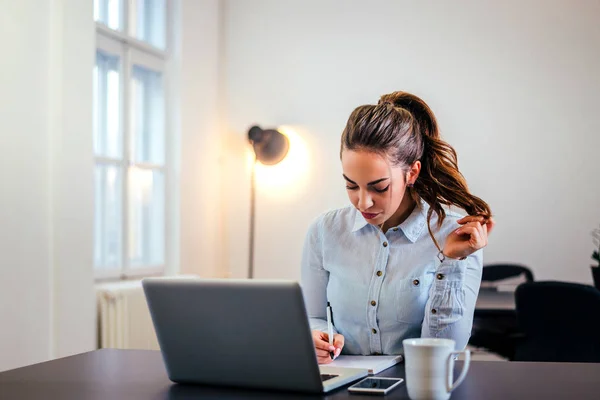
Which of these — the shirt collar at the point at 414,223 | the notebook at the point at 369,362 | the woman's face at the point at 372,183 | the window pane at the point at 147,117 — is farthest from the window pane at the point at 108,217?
the notebook at the point at 369,362

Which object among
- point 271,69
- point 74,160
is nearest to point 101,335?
point 74,160

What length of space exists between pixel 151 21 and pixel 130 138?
80cm

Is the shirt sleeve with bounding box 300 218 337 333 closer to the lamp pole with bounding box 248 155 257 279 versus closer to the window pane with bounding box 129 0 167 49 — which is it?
the window pane with bounding box 129 0 167 49

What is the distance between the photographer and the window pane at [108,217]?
414 centimetres

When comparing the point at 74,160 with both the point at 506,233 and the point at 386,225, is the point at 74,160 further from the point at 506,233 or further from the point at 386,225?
the point at 506,233

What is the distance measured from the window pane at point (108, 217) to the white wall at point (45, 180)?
1.14 feet

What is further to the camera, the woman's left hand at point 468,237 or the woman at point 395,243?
the woman at point 395,243

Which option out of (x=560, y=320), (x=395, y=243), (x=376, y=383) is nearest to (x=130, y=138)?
(x=560, y=320)

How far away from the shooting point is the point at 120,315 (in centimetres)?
397

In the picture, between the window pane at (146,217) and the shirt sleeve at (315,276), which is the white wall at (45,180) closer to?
the window pane at (146,217)

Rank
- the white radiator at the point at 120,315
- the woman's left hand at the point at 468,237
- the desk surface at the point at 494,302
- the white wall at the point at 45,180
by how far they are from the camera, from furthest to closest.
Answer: the desk surface at the point at 494,302 → the white radiator at the point at 120,315 → the white wall at the point at 45,180 → the woman's left hand at the point at 468,237

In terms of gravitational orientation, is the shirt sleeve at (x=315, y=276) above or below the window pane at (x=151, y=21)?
below

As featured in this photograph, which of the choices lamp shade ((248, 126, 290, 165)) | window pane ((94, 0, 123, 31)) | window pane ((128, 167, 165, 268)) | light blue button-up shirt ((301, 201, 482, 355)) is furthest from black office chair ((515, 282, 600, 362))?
window pane ((94, 0, 123, 31))

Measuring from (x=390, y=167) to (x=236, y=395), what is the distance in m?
0.75
